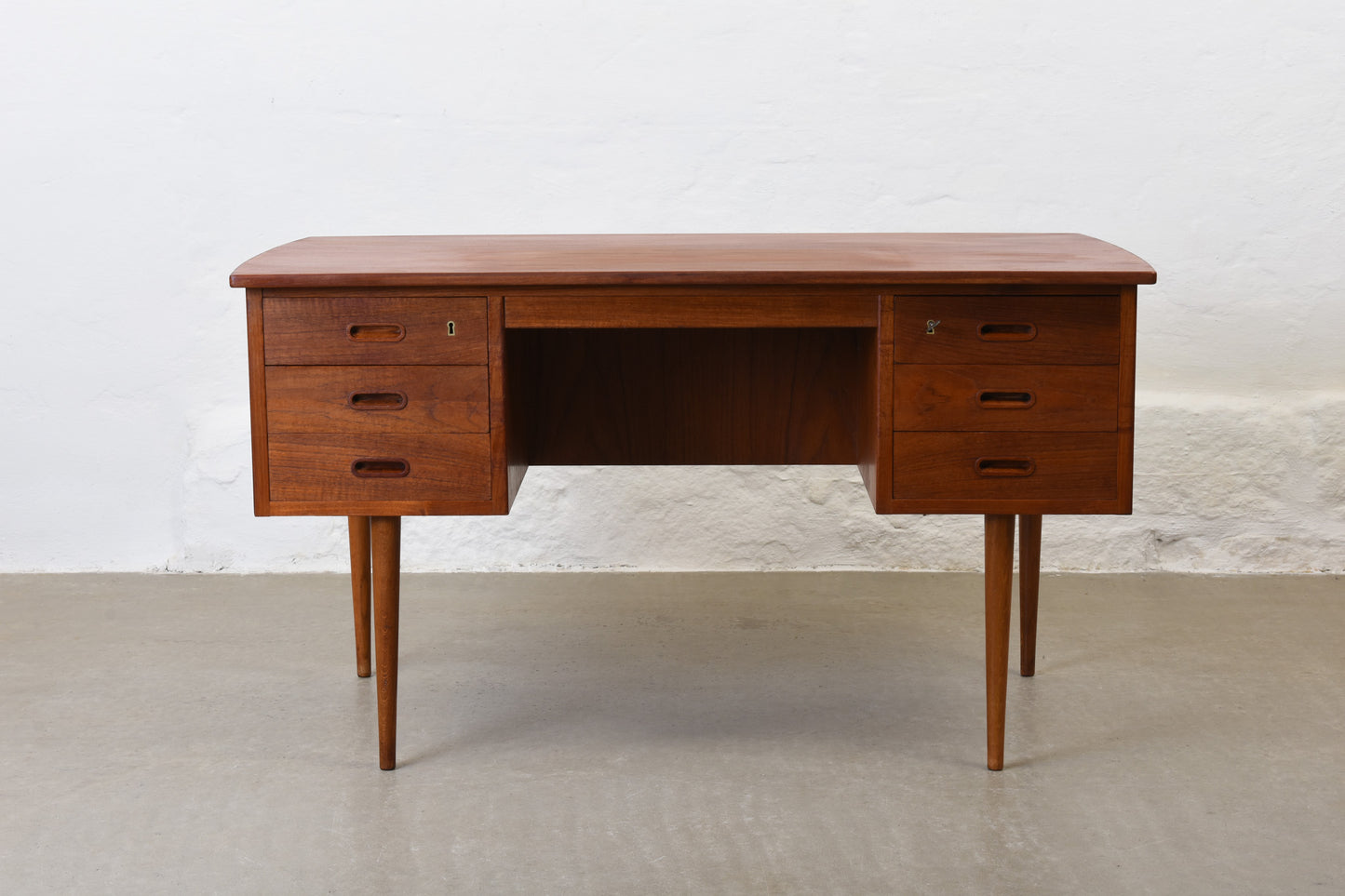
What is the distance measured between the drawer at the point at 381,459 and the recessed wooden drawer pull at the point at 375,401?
4cm

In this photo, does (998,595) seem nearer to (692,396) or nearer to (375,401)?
(692,396)

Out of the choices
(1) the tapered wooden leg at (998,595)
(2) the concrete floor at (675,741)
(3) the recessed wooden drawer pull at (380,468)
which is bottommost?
(2) the concrete floor at (675,741)

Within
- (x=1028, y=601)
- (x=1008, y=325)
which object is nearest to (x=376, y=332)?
(x=1008, y=325)

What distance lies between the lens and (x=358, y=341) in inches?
83.8

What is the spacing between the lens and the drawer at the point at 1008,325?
82.9 inches

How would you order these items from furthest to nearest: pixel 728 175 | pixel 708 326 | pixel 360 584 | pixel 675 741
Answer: pixel 728 175 → pixel 360 584 → pixel 675 741 → pixel 708 326

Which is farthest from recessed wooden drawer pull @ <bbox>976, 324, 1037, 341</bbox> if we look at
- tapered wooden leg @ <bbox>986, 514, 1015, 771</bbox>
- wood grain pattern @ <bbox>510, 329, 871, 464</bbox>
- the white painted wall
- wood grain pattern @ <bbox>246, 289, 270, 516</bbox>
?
the white painted wall

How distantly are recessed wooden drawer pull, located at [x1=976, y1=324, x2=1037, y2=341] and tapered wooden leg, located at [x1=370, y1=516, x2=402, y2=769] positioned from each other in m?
0.96

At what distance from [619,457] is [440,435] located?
61 centimetres

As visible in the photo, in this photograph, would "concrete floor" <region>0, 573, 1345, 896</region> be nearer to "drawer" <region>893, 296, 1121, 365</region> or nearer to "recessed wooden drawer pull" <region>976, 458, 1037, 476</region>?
"recessed wooden drawer pull" <region>976, 458, 1037, 476</region>

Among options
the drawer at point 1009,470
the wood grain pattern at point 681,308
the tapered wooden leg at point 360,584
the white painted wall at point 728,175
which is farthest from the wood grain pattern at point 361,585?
the drawer at point 1009,470

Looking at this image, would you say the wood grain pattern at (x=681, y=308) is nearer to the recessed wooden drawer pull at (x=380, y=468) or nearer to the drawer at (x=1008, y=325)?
the drawer at (x=1008, y=325)

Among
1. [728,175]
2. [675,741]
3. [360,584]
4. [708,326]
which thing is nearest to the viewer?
[708,326]

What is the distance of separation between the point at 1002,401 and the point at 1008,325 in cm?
12
